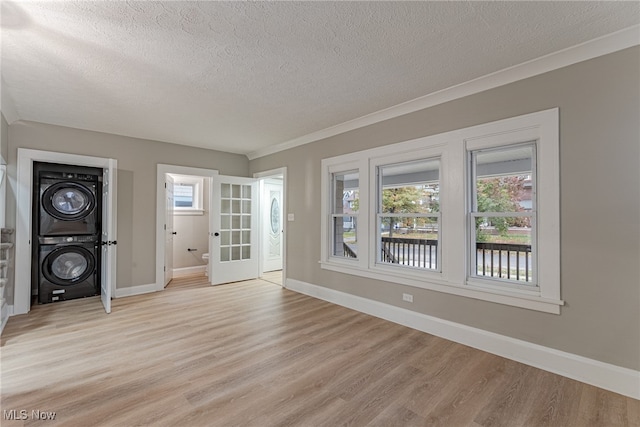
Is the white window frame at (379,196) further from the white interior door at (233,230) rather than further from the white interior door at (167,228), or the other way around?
the white interior door at (167,228)

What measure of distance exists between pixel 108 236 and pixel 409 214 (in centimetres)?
381

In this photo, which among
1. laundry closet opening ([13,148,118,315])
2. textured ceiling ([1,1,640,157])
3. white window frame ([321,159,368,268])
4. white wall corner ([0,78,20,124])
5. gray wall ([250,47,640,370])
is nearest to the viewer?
textured ceiling ([1,1,640,157])

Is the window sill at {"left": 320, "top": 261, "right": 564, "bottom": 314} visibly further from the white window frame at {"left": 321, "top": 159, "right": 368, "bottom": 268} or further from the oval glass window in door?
the oval glass window in door

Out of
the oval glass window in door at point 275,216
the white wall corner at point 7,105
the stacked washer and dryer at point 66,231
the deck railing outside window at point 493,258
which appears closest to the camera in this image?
the deck railing outside window at point 493,258

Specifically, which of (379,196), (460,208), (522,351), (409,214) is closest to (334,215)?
(379,196)

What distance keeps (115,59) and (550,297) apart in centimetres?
400

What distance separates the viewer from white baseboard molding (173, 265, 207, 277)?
6.25 m

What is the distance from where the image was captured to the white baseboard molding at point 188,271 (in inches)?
246

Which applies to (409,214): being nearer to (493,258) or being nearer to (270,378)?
(493,258)

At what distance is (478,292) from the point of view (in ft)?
9.21

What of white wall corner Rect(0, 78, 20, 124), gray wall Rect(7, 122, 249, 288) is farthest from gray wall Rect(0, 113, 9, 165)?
gray wall Rect(7, 122, 249, 288)

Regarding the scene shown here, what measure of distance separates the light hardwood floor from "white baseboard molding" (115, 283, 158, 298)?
0.99 metres

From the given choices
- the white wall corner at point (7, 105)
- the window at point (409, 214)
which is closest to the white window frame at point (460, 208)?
the window at point (409, 214)

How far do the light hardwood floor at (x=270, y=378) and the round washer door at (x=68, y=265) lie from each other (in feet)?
2.41
